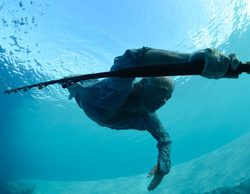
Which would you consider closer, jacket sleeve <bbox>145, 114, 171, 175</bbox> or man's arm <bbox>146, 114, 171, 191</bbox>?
man's arm <bbox>146, 114, 171, 191</bbox>

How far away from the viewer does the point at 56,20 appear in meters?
16.8

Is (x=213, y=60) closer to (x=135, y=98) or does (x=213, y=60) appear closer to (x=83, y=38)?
(x=135, y=98)

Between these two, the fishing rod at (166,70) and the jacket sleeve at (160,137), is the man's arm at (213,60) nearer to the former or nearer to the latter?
the fishing rod at (166,70)

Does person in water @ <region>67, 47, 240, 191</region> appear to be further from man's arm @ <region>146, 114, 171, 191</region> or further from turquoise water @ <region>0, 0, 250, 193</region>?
turquoise water @ <region>0, 0, 250, 193</region>

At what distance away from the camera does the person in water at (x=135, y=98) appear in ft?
9.44

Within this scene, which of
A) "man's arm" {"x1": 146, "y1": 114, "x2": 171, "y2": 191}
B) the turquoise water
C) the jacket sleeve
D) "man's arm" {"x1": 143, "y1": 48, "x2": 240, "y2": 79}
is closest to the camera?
"man's arm" {"x1": 143, "y1": 48, "x2": 240, "y2": 79}

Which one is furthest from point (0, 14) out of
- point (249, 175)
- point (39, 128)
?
point (39, 128)

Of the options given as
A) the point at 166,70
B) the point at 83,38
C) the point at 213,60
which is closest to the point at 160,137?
the point at 213,60

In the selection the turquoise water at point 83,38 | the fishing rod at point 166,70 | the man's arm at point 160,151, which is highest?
the turquoise water at point 83,38

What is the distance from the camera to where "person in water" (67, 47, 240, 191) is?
288 cm

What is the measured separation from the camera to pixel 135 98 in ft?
14.0

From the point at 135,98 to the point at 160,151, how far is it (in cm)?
101

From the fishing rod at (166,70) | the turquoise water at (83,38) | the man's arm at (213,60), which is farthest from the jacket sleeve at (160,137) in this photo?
the turquoise water at (83,38)

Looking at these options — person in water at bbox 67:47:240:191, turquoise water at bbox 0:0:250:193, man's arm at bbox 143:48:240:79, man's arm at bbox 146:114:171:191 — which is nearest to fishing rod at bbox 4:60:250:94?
man's arm at bbox 143:48:240:79
